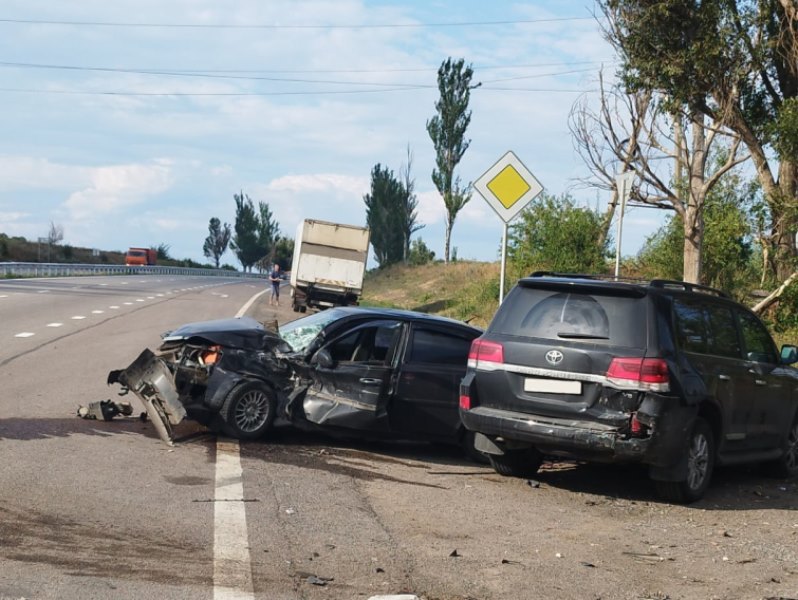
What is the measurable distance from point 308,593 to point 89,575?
112cm

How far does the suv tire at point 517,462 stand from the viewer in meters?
9.90

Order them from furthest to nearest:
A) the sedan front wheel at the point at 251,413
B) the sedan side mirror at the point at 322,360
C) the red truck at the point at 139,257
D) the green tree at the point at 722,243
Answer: the red truck at the point at 139,257, the green tree at the point at 722,243, the sedan side mirror at the point at 322,360, the sedan front wheel at the point at 251,413

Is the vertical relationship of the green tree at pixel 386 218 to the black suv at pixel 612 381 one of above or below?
above

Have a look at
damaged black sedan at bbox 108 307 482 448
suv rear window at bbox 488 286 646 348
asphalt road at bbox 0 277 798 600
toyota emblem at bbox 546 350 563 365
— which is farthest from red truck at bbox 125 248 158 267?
toyota emblem at bbox 546 350 563 365

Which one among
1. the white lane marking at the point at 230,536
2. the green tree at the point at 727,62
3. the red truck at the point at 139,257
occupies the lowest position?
the white lane marking at the point at 230,536

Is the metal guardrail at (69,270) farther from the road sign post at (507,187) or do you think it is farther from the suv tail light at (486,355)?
the suv tail light at (486,355)

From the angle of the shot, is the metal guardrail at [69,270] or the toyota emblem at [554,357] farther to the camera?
the metal guardrail at [69,270]

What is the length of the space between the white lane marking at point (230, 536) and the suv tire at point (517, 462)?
2.30 metres

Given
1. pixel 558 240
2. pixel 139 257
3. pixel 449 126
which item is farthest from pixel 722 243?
pixel 139 257

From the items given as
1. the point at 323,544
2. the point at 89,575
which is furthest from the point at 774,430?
the point at 89,575

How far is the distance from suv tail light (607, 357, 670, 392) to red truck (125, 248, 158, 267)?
290 ft

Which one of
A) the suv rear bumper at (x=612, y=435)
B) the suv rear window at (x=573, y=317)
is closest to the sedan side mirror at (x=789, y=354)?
the suv rear bumper at (x=612, y=435)

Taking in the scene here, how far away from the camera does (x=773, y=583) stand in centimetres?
657

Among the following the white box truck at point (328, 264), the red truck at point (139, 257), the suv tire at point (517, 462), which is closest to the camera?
the suv tire at point (517, 462)
